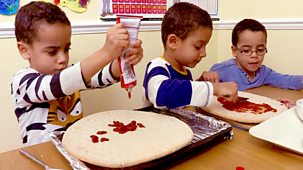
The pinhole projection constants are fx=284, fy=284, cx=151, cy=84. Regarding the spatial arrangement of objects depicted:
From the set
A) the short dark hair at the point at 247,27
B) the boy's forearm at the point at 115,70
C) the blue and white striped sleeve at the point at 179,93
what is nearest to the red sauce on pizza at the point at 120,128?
the blue and white striped sleeve at the point at 179,93

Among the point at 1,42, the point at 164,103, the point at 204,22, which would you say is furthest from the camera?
the point at 1,42

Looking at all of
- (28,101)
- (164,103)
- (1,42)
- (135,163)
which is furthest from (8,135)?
(135,163)

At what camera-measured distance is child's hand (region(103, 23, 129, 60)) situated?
69 cm

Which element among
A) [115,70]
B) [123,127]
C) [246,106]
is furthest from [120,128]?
[246,106]

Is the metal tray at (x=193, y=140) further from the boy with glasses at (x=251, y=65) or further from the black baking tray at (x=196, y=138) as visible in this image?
the boy with glasses at (x=251, y=65)

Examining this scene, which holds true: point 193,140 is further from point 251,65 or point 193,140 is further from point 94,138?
point 251,65

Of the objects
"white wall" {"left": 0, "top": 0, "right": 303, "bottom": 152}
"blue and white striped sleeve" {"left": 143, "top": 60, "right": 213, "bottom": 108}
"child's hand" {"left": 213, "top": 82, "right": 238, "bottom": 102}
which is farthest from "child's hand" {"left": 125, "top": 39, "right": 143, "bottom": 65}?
"white wall" {"left": 0, "top": 0, "right": 303, "bottom": 152}

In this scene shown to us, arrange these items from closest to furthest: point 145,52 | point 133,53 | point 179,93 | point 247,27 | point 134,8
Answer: point 133,53, point 179,93, point 247,27, point 134,8, point 145,52

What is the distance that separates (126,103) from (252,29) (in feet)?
2.63

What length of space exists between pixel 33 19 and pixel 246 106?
0.73 metres

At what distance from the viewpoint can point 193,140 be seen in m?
0.67

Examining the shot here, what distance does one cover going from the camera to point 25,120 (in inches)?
35.6

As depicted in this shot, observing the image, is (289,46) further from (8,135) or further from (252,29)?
(8,135)

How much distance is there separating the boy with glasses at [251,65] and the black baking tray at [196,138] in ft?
2.23
